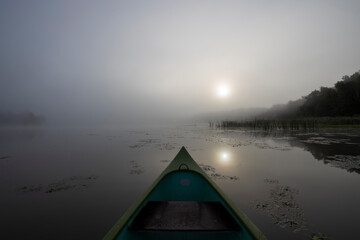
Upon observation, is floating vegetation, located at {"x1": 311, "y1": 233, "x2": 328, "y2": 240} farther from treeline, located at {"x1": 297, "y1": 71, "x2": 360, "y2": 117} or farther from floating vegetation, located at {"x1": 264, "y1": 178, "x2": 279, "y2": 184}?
treeline, located at {"x1": 297, "y1": 71, "x2": 360, "y2": 117}

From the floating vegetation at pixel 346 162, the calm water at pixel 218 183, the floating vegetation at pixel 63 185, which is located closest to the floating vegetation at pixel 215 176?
the calm water at pixel 218 183

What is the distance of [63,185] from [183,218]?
561 centimetres

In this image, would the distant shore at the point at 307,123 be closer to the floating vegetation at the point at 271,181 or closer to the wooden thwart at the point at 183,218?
the floating vegetation at the point at 271,181

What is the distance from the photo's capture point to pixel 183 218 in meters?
2.49

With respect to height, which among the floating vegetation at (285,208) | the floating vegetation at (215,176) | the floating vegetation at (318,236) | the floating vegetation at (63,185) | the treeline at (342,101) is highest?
the treeline at (342,101)

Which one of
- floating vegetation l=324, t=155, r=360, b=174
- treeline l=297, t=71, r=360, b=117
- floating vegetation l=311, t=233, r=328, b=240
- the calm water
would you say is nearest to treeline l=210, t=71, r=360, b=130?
treeline l=297, t=71, r=360, b=117

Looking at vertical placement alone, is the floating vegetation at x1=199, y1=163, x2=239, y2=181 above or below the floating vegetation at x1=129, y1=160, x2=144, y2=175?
above

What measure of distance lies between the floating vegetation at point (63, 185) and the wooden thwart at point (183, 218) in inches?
174

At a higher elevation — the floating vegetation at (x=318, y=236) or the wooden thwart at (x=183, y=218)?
the wooden thwart at (x=183, y=218)

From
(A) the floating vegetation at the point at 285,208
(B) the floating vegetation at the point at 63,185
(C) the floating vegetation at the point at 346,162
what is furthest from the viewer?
(C) the floating vegetation at the point at 346,162

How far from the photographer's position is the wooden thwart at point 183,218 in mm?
2215

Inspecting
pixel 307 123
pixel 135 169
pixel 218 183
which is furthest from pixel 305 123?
pixel 135 169

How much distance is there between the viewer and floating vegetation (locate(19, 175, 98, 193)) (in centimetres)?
540

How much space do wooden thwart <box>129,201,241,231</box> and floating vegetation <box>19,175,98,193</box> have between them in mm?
4414
